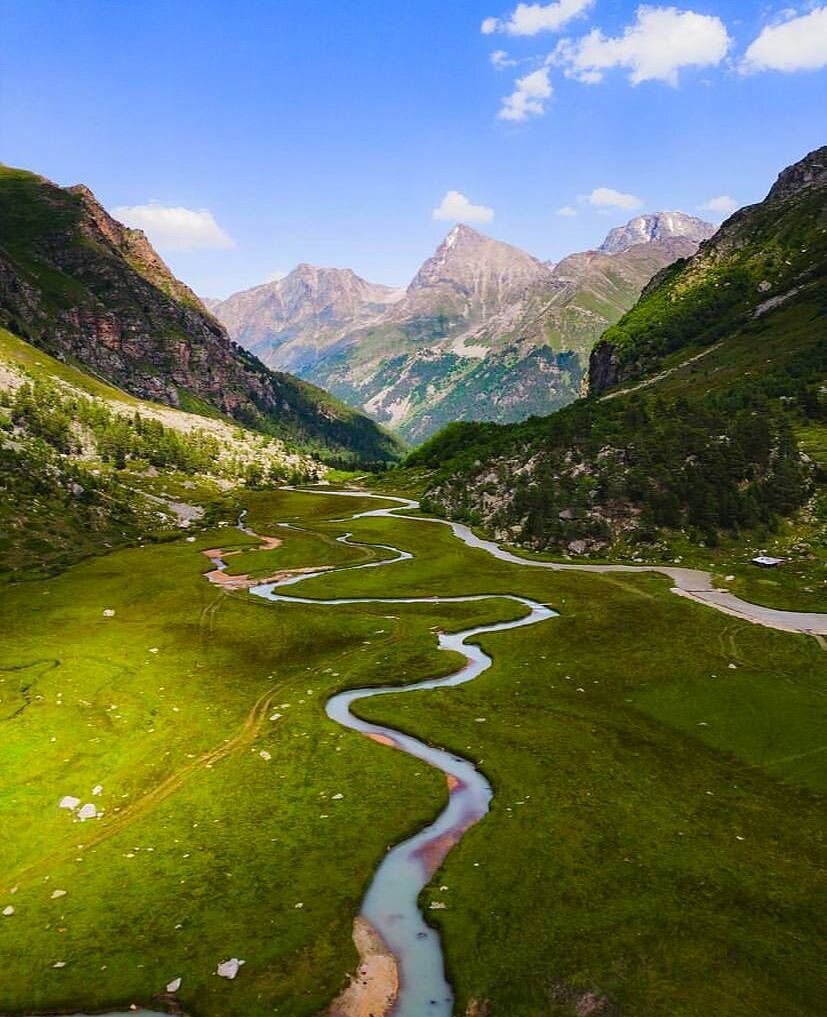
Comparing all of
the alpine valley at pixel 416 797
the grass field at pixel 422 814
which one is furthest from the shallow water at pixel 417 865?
the grass field at pixel 422 814

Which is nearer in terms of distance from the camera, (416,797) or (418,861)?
(418,861)

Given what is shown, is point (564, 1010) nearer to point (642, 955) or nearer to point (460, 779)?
point (642, 955)

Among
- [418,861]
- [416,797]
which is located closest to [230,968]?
[418,861]

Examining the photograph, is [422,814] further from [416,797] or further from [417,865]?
[417,865]

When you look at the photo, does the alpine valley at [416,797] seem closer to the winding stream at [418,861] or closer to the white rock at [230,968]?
the winding stream at [418,861]

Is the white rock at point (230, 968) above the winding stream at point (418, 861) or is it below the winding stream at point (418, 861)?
above

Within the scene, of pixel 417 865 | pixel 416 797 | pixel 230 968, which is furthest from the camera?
pixel 416 797
